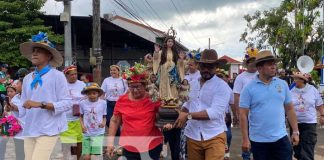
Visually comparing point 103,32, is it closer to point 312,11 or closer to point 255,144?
point 312,11

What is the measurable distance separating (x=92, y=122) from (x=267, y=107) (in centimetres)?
321

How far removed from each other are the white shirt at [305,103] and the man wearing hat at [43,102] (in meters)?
4.13

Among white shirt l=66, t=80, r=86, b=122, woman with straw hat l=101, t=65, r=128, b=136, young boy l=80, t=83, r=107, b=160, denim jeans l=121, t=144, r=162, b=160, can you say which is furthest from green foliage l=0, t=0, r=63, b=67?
denim jeans l=121, t=144, r=162, b=160

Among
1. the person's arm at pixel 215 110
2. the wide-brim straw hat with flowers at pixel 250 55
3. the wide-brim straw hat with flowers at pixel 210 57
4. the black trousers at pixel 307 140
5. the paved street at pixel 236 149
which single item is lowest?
the paved street at pixel 236 149

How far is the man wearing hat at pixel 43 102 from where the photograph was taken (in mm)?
4500

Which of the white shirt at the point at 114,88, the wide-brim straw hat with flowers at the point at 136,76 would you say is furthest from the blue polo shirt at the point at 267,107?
the white shirt at the point at 114,88

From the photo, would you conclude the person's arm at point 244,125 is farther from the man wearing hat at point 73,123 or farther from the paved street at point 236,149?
the paved street at point 236,149

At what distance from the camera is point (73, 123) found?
7.42 metres

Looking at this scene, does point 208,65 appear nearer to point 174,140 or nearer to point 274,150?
point 274,150

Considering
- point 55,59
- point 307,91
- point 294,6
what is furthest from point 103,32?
point 55,59

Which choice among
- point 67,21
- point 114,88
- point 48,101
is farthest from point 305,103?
point 67,21

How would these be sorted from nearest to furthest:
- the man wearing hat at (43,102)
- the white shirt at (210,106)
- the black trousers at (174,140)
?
the man wearing hat at (43,102)
the white shirt at (210,106)
the black trousers at (174,140)

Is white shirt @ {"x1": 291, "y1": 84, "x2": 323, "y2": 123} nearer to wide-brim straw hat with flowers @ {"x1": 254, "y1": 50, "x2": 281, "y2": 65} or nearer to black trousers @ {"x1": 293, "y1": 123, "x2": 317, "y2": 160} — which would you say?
black trousers @ {"x1": 293, "y1": 123, "x2": 317, "y2": 160}

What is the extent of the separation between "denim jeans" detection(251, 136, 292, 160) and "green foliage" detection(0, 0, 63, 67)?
16.0m
